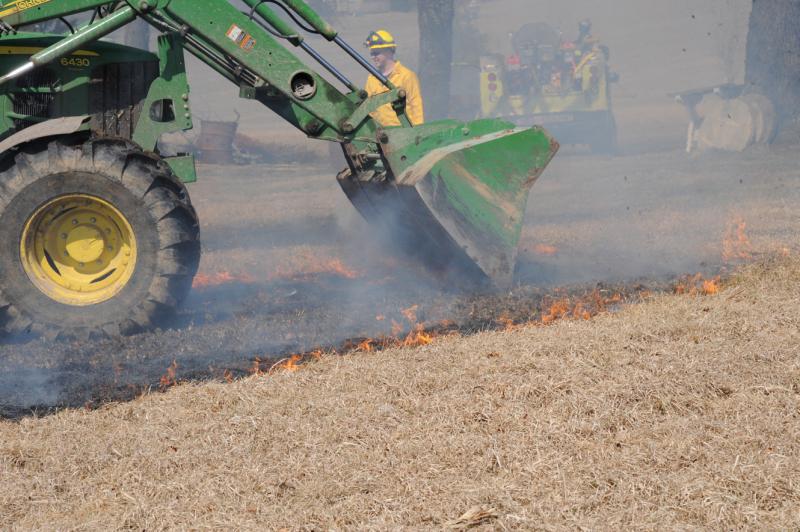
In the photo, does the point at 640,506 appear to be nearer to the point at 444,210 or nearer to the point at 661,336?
the point at 661,336

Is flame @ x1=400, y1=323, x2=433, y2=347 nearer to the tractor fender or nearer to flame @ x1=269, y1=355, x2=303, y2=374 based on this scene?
flame @ x1=269, y1=355, x2=303, y2=374

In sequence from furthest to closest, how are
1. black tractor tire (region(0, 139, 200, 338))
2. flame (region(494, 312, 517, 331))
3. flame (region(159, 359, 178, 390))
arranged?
black tractor tire (region(0, 139, 200, 338)) < flame (region(494, 312, 517, 331)) < flame (region(159, 359, 178, 390))

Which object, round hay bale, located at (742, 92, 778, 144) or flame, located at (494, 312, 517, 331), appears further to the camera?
round hay bale, located at (742, 92, 778, 144)

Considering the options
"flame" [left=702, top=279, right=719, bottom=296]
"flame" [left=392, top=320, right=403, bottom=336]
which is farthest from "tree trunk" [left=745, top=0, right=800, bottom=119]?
"flame" [left=392, top=320, right=403, bottom=336]

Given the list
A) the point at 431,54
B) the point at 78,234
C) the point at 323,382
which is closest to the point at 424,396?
the point at 323,382

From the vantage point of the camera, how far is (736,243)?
387 inches

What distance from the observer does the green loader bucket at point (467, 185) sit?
7754 mm

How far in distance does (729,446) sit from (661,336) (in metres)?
1.86

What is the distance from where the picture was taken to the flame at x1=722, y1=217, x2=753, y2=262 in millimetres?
9250

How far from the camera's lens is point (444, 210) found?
7719 millimetres

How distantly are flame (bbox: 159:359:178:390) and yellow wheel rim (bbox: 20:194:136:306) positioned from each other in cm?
131

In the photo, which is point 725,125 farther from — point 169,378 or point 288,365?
point 169,378

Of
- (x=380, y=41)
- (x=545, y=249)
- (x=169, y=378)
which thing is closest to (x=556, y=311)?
(x=169, y=378)

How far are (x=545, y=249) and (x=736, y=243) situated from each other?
1931 mm
